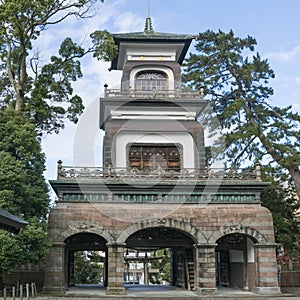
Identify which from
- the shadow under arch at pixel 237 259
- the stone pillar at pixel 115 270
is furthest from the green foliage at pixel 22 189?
the shadow under arch at pixel 237 259

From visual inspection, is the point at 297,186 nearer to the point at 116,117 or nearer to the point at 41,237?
the point at 116,117

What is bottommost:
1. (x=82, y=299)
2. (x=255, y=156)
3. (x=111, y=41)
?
(x=82, y=299)

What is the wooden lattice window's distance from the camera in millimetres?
20625

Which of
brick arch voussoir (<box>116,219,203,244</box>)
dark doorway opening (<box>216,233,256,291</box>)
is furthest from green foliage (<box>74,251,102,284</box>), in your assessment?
brick arch voussoir (<box>116,219,203,244</box>)

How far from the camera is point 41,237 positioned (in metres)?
16.3

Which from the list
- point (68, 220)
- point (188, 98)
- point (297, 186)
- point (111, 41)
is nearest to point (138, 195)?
point (68, 220)

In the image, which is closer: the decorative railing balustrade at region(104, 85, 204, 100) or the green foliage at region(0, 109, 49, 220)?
the green foliage at region(0, 109, 49, 220)

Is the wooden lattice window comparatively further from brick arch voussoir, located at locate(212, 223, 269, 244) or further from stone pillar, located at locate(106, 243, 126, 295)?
stone pillar, located at locate(106, 243, 126, 295)

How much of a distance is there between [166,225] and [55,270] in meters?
4.43

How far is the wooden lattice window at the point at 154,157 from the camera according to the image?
67.7 ft

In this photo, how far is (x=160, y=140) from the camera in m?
21.1

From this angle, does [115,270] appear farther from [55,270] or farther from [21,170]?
[21,170]

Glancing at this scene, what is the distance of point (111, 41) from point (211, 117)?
7560 mm

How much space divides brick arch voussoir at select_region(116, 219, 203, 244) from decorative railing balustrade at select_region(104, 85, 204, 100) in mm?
6236
